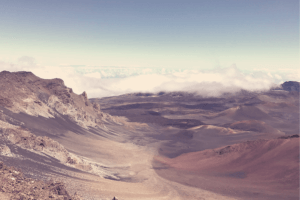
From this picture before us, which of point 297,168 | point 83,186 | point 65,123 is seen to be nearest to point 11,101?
point 65,123

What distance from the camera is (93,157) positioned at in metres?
42.5

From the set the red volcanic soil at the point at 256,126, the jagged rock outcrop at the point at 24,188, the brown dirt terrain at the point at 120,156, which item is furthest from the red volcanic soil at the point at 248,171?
the red volcanic soil at the point at 256,126

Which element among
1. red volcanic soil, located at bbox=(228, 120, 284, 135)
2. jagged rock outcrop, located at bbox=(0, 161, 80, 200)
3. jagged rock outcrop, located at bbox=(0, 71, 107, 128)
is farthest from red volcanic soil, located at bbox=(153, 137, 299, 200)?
red volcanic soil, located at bbox=(228, 120, 284, 135)

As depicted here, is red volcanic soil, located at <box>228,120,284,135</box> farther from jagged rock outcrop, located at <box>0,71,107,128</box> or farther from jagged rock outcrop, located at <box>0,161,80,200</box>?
jagged rock outcrop, located at <box>0,161,80,200</box>

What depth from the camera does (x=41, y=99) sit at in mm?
59125

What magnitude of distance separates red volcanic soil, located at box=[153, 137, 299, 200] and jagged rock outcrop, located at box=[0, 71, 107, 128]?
1268 inches

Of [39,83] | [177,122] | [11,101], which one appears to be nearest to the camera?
[11,101]

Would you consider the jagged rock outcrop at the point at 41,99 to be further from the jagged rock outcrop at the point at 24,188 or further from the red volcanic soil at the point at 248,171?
the red volcanic soil at the point at 248,171

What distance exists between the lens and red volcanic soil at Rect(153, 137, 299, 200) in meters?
25.6

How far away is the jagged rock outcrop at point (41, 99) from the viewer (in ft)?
156

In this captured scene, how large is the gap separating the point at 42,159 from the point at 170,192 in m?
17.7

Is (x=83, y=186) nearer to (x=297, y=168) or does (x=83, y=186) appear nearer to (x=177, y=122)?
(x=297, y=168)

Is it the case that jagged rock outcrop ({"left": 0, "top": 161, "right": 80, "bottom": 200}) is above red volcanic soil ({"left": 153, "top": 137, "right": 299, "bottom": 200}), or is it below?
above

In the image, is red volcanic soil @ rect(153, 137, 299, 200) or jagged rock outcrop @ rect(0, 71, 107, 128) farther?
jagged rock outcrop @ rect(0, 71, 107, 128)
